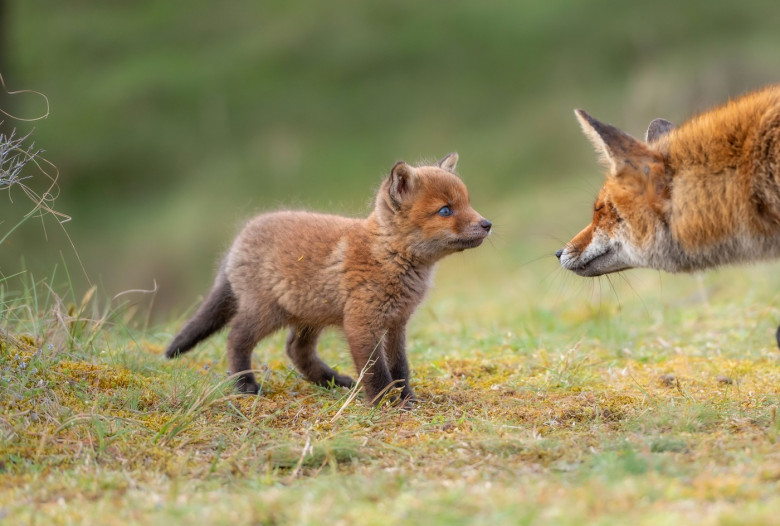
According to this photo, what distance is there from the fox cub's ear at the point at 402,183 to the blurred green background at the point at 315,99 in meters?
9.34

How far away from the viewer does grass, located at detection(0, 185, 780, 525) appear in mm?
3621

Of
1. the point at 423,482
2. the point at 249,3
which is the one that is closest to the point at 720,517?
the point at 423,482

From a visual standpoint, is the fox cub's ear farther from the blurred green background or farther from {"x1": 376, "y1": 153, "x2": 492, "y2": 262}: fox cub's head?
the blurred green background

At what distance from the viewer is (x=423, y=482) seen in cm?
409

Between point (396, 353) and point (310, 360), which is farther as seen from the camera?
point (310, 360)

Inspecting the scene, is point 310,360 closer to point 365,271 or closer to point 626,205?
point 365,271

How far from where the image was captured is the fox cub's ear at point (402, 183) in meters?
6.17

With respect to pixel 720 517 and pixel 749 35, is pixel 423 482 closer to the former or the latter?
pixel 720 517

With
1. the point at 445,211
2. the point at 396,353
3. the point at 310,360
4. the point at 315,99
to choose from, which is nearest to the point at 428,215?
the point at 445,211

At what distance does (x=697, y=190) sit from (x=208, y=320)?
13.0 feet

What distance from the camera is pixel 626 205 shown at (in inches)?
221

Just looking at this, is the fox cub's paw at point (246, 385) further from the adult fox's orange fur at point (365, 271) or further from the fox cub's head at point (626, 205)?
the fox cub's head at point (626, 205)

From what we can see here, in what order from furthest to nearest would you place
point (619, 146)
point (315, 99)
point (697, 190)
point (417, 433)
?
point (315, 99) → point (619, 146) → point (697, 190) → point (417, 433)

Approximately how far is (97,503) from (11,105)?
18.9 metres
